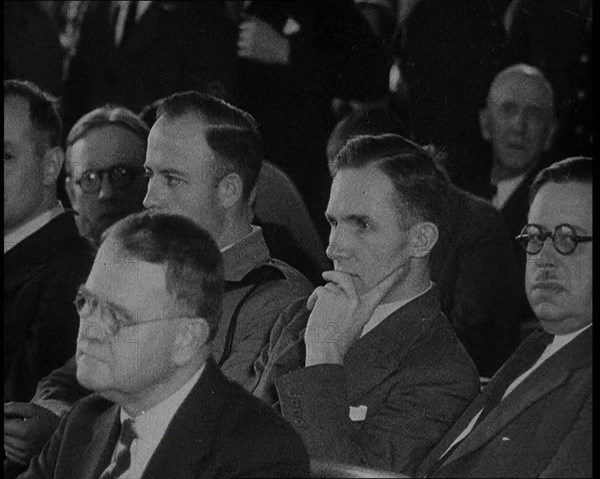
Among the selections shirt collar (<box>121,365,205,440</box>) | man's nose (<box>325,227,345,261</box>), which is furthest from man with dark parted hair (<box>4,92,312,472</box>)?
shirt collar (<box>121,365,205,440</box>)

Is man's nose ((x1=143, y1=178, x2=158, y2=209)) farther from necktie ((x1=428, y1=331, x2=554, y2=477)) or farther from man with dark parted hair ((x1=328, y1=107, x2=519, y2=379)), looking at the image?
necktie ((x1=428, y1=331, x2=554, y2=477))

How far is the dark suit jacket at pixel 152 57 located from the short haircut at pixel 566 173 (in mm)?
944

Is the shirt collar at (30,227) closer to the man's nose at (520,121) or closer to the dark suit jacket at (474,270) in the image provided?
the dark suit jacket at (474,270)

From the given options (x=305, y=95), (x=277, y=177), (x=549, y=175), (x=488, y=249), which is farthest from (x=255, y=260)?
(x=549, y=175)

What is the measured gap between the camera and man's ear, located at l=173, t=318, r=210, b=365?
2.72m

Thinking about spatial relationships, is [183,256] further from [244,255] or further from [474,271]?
[474,271]

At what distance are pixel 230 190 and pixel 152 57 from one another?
Answer: 20.6 inches

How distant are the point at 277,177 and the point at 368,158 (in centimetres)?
36

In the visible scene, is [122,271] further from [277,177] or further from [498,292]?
[498,292]

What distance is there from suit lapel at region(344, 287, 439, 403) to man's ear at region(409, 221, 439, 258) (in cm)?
9

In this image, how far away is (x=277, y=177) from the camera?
3123 mm

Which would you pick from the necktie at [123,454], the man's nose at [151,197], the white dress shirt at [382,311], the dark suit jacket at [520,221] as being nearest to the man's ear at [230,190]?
the man's nose at [151,197]

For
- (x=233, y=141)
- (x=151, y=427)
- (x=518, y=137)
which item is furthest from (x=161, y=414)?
(x=518, y=137)

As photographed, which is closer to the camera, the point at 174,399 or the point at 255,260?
the point at 174,399
